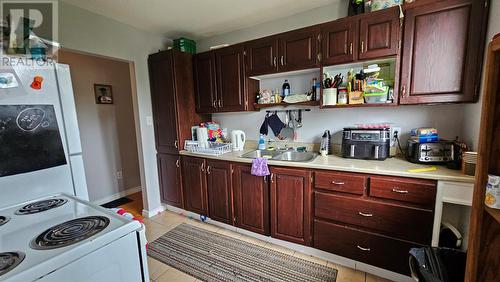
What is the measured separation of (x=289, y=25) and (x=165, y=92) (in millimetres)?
1649

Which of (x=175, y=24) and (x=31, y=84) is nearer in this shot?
(x=31, y=84)

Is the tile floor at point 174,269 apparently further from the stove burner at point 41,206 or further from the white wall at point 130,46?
the stove burner at point 41,206

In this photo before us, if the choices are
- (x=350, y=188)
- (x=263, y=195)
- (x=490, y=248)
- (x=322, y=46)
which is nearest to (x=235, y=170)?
(x=263, y=195)

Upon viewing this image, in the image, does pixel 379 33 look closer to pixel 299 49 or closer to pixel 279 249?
pixel 299 49

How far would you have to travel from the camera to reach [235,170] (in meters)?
2.15

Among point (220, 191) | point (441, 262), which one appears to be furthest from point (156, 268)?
point (441, 262)

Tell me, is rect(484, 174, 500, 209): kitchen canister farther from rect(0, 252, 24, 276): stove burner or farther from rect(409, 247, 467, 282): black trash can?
rect(0, 252, 24, 276): stove burner

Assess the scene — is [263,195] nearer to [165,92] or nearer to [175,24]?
[165,92]

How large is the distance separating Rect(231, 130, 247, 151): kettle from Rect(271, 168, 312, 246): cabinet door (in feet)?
2.49

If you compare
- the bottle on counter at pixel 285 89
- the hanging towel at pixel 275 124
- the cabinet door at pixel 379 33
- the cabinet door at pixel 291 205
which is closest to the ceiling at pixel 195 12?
the cabinet door at pixel 379 33

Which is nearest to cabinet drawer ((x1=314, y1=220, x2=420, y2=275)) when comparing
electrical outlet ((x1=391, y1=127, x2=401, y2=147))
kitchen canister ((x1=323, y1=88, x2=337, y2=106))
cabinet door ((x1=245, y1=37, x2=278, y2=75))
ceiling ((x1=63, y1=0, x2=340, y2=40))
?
electrical outlet ((x1=391, y1=127, x2=401, y2=147))

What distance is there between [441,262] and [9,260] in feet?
6.70

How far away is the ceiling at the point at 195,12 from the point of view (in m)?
1.93

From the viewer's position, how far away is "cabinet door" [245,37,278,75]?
209 centimetres
